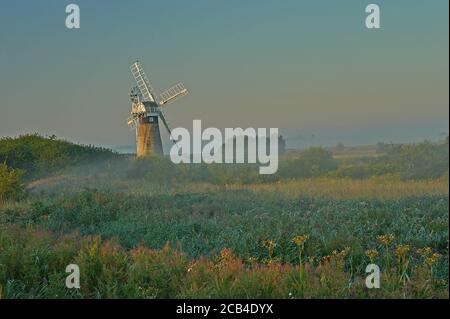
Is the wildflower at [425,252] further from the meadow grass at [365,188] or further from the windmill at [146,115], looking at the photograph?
the windmill at [146,115]

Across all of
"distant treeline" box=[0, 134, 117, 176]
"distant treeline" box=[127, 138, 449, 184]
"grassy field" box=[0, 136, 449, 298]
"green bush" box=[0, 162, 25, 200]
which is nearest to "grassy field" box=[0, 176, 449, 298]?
"grassy field" box=[0, 136, 449, 298]

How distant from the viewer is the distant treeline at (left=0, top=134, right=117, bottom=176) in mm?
22906

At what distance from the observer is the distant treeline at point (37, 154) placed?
75.2 feet

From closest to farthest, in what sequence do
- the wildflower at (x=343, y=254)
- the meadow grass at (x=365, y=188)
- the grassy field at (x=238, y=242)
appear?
the grassy field at (x=238, y=242)
the wildflower at (x=343, y=254)
the meadow grass at (x=365, y=188)

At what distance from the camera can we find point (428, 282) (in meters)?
5.60

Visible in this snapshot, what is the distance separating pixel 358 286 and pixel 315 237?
263 centimetres

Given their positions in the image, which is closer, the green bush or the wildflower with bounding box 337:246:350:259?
the wildflower with bounding box 337:246:350:259

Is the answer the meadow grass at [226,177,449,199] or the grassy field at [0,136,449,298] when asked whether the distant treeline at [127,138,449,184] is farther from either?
the meadow grass at [226,177,449,199]

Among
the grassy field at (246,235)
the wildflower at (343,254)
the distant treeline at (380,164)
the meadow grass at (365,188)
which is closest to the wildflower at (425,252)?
the grassy field at (246,235)

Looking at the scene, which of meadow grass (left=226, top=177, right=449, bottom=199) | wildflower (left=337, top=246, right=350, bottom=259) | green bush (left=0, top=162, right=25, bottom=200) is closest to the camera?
wildflower (left=337, top=246, right=350, bottom=259)

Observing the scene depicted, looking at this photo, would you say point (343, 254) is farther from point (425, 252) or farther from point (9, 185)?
point (9, 185)

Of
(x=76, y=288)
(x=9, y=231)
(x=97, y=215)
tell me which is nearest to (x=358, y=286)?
(x=76, y=288)

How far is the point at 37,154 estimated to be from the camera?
2320 centimetres
